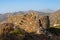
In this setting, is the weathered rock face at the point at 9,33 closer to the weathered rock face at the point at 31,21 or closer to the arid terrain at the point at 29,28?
the arid terrain at the point at 29,28

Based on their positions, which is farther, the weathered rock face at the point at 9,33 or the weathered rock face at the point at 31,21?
the weathered rock face at the point at 31,21

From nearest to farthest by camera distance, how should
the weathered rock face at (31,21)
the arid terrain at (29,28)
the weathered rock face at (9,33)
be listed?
the weathered rock face at (9,33) < the arid terrain at (29,28) < the weathered rock face at (31,21)

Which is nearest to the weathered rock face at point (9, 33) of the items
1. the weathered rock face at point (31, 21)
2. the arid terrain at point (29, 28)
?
the arid terrain at point (29, 28)

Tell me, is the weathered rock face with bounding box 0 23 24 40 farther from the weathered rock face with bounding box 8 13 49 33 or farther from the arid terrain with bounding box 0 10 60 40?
the weathered rock face with bounding box 8 13 49 33

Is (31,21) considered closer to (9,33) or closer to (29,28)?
(29,28)

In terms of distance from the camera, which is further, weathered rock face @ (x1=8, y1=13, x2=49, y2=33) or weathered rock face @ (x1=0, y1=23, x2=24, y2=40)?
weathered rock face @ (x1=8, y1=13, x2=49, y2=33)

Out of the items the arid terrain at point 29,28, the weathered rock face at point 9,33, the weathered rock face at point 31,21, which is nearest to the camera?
the weathered rock face at point 9,33

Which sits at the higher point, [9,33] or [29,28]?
[9,33]

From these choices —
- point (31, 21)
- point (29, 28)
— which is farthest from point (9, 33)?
point (31, 21)

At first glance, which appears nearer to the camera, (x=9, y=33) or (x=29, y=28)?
(x=9, y=33)

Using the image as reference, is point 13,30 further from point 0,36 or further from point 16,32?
point 0,36

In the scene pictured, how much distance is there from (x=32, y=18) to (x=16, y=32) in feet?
37.4

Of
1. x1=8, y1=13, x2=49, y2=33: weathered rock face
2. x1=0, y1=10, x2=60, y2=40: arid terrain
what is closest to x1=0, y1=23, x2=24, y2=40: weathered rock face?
x1=0, y1=10, x2=60, y2=40: arid terrain

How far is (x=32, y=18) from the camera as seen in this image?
2875 centimetres
